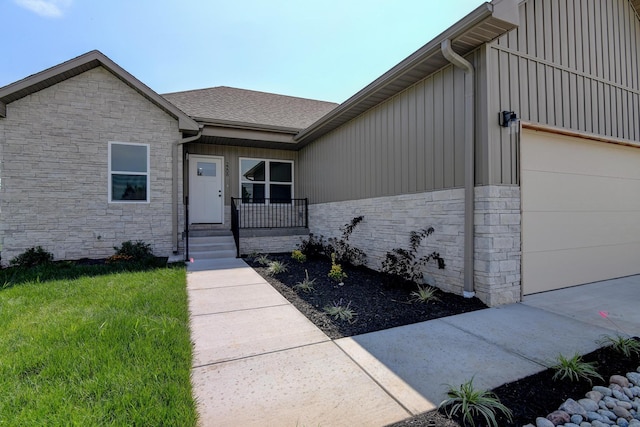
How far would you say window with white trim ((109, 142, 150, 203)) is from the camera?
7.04 metres

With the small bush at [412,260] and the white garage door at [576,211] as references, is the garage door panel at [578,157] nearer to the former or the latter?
the white garage door at [576,211]

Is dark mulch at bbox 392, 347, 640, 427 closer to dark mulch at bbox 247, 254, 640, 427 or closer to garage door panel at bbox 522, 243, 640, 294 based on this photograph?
dark mulch at bbox 247, 254, 640, 427

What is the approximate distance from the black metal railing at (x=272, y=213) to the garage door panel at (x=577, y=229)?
611 cm

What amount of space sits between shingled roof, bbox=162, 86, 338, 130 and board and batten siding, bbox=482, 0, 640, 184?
18.9ft

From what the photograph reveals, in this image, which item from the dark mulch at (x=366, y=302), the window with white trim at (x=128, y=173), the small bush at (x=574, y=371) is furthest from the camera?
the window with white trim at (x=128, y=173)

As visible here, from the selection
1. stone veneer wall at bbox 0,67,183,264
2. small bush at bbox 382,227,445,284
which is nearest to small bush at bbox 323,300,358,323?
small bush at bbox 382,227,445,284

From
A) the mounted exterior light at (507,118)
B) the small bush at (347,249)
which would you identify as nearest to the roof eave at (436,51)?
the mounted exterior light at (507,118)

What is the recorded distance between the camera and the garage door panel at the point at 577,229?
14.4 ft

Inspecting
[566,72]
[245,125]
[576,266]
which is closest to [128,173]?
[245,125]

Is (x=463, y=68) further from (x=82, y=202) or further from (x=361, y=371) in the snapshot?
(x=82, y=202)

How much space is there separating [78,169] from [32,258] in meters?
2.07

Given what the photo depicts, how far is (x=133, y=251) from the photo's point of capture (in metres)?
6.80

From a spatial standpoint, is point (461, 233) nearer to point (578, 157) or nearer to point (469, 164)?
point (469, 164)

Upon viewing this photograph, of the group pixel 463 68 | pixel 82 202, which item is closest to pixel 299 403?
pixel 463 68
